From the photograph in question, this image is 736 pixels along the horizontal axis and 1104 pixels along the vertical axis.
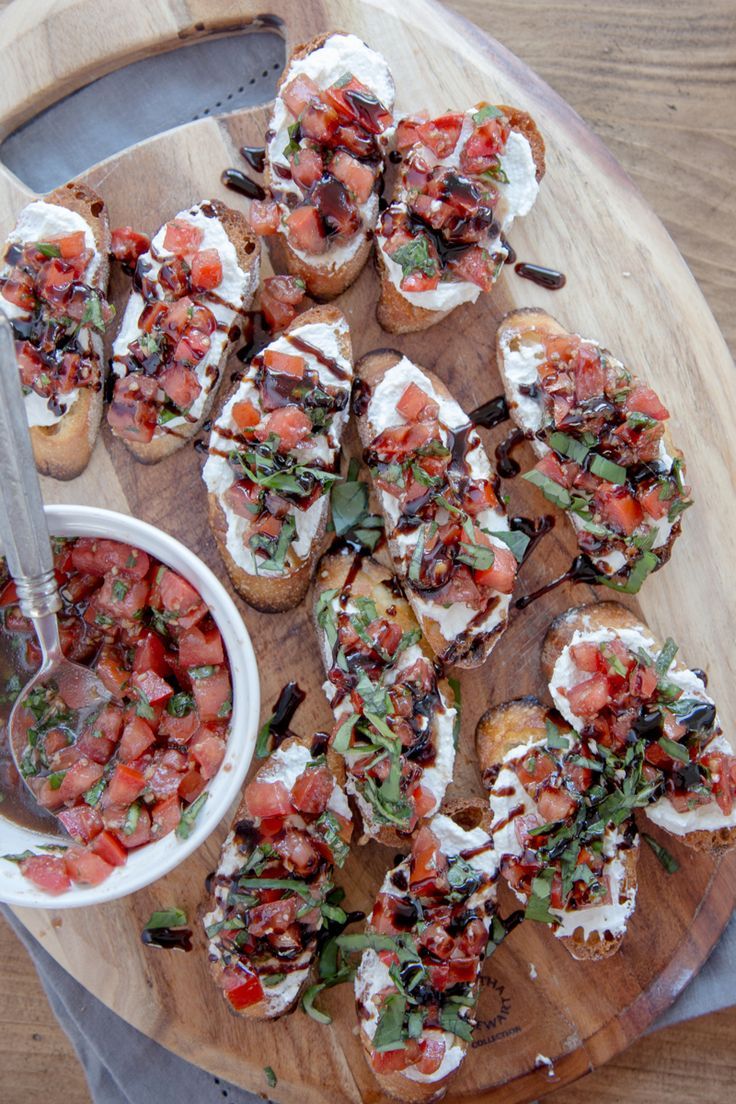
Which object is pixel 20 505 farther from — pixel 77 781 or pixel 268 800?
pixel 268 800

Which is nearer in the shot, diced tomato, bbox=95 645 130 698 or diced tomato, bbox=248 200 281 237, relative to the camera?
diced tomato, bbox=95 645 130 698

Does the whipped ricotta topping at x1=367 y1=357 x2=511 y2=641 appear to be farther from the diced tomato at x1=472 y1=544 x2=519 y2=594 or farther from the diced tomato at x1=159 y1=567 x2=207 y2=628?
the diced tomato at x1=159 y1=567 x2=207 y2=628

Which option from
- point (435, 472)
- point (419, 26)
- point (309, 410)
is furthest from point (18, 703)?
point (419, 26)

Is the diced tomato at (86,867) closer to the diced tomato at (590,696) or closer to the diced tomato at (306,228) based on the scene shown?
the diced tomato at (590,696)

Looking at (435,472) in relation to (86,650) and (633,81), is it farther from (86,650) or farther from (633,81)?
(633,81)

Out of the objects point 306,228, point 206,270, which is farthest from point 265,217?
point 206,270

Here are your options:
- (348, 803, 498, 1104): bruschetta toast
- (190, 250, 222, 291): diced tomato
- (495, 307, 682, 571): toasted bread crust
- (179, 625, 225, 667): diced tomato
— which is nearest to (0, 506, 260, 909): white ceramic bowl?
(179, 625, 225, 667): diced tomato
